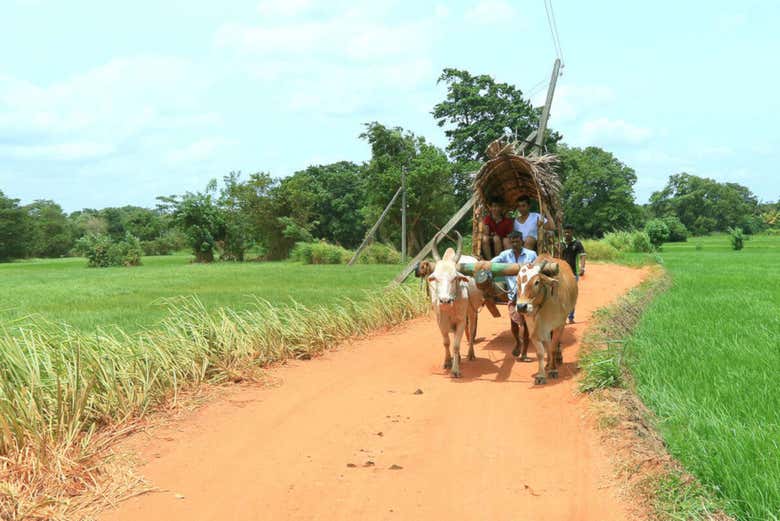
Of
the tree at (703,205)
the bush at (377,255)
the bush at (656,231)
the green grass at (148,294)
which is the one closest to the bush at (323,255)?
the bush at (377,255)

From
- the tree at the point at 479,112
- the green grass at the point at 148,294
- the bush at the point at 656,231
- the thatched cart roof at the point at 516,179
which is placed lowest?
the green grass at the point at 148,294

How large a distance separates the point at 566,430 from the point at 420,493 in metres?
1.65

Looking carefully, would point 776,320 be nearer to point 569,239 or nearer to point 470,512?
point 569,239

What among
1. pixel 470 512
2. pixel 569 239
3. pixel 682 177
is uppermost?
pixel 682 177

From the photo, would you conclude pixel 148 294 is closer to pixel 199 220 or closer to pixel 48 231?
pixel 199 220

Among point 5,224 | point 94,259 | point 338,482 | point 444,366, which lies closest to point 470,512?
point 338,482

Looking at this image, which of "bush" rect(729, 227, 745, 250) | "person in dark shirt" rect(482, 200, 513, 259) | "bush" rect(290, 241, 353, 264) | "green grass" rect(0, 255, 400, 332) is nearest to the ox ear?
"person in dark shirt" rect(482, 200, 513, 259)

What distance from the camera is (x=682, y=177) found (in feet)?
232

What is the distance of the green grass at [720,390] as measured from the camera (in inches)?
130

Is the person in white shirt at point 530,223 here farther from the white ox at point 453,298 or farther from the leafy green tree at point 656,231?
the leafy green tree at point 656,231

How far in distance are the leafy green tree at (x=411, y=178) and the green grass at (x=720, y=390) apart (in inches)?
854

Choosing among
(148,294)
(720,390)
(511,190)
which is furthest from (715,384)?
(148,294)

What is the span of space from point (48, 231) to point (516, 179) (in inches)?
2283

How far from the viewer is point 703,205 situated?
69.4m
